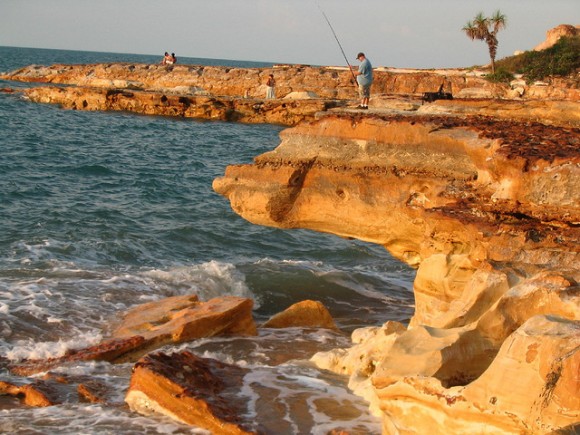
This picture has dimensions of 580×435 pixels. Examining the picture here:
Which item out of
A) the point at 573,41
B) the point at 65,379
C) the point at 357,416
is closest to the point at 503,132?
the point at 357,416

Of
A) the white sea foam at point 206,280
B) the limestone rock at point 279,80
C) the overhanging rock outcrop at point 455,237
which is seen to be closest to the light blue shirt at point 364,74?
the white sea foam at point 206,280

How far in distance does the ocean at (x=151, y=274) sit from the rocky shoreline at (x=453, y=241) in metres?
0.37

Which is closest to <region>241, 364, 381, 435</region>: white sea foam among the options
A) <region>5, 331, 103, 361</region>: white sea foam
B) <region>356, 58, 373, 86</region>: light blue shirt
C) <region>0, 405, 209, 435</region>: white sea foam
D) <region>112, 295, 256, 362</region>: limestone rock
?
<region>0, 405, 209, 435</region>: white sea foam

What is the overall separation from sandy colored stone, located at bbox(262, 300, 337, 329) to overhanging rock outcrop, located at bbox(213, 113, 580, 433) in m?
1.19

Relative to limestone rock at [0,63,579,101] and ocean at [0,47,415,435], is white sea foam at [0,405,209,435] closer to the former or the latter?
ocean at [0,47,415,435]

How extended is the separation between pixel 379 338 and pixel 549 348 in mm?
2593

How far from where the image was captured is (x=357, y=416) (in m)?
5.99

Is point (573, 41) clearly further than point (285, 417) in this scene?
Yes

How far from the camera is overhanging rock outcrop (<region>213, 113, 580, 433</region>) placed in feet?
15.4

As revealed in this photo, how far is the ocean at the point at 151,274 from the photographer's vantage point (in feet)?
20.9

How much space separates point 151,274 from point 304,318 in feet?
10.8

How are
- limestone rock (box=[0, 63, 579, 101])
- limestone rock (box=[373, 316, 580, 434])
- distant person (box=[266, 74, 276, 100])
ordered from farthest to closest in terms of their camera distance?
distant person (box=[266, 74, 276, 100]), limestone rock (box=[0, 63, 579, 101]), limestone rock (box=[373, 316, 580, 434])

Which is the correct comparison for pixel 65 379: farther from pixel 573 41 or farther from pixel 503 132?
pixel 573 41

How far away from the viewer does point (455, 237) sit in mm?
6945
